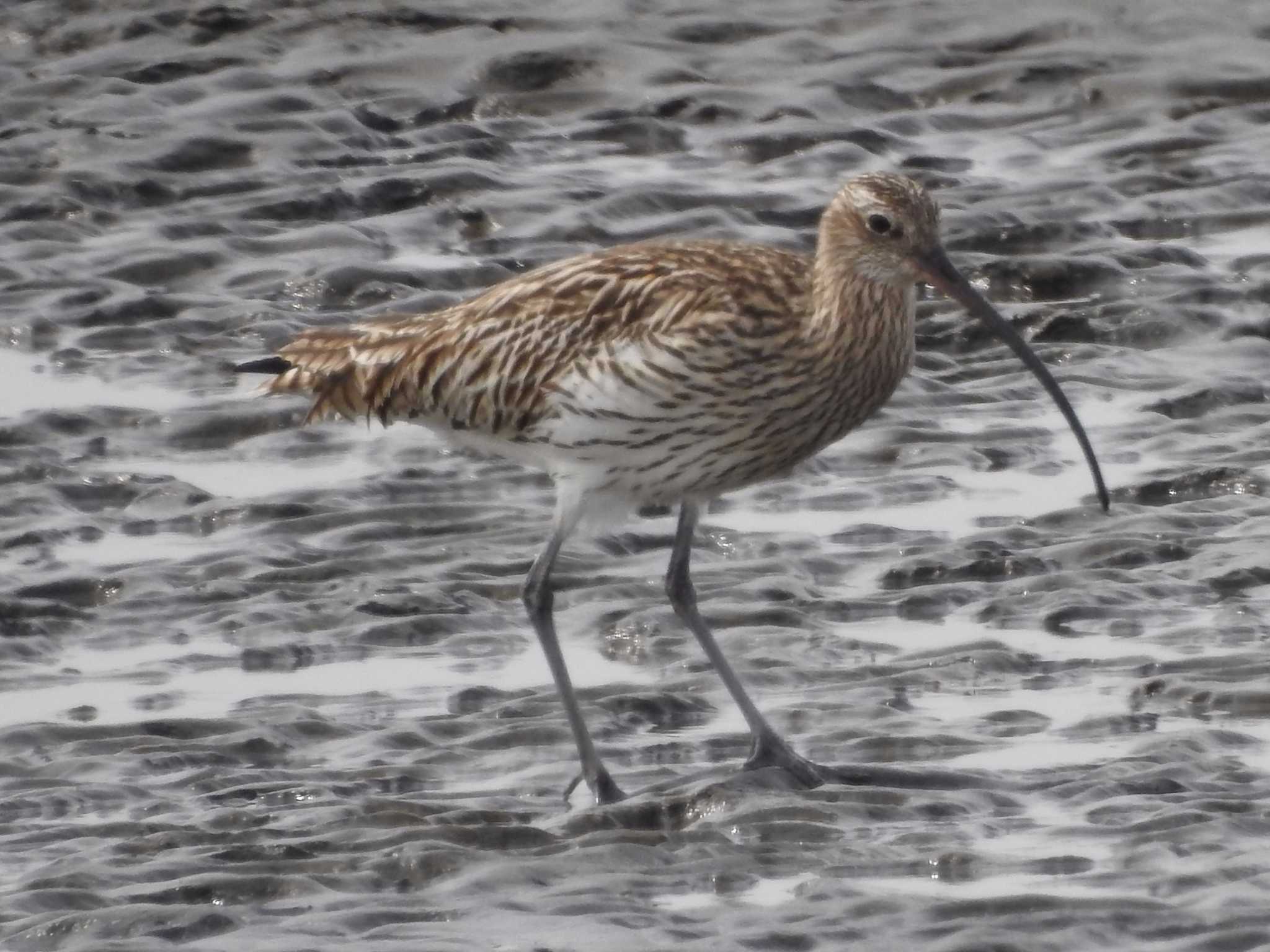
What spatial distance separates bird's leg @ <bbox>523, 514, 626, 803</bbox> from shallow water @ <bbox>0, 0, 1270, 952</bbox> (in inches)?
5.1

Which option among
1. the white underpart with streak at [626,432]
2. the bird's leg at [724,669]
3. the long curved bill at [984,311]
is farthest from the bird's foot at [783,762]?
the long curved bill at [984,311]

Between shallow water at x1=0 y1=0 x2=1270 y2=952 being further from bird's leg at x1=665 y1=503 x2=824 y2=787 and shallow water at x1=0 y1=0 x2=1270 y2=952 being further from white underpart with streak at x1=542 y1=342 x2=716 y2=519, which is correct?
white underpart with streak at x1=542 y1=342 x2=716 y2=519

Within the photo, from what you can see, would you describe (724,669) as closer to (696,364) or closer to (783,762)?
(783,762)

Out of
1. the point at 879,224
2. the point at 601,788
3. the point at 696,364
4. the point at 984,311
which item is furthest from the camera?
the point at 984,311

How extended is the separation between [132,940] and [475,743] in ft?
5.53

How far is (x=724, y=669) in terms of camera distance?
8117mm

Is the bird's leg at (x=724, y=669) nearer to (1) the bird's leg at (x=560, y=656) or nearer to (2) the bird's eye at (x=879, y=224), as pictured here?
(1) the bird's leg at (x=560, y=656)

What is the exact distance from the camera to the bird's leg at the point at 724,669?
7680 mm

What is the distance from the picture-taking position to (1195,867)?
682 centimetres

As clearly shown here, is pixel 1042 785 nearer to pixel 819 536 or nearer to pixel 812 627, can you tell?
pixel 812 627

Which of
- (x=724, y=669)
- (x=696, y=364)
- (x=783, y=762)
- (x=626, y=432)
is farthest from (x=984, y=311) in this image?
(x=783, y=762)

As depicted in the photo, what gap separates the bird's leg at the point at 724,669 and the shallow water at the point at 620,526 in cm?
12

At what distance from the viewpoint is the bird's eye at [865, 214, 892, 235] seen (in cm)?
804

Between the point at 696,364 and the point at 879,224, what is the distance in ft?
2.17
